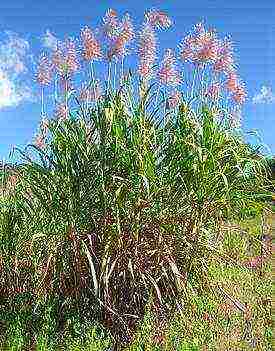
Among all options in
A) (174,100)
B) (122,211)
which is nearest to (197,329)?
(122,211)

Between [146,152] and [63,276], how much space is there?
141 cm

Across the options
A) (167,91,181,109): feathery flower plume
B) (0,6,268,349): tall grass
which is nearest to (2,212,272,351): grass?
(0,6,268,349): tall grass

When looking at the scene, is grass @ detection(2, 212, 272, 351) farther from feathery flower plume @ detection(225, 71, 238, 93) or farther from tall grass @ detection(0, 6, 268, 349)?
feathery flower plume @ detection(225, 71, 238, 93)

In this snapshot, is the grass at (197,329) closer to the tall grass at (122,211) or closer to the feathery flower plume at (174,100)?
the tall grass at (122,211)

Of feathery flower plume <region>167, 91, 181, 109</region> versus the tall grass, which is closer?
the tall grass

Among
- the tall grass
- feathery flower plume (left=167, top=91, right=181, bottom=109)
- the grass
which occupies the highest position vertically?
feathery flower plume (left=167, top=91, right=181, bottom=109)

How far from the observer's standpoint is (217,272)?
6.97 m

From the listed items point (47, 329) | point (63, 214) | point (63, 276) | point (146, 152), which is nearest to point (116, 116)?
point (146, 152)

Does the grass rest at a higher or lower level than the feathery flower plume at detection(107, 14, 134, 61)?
lower

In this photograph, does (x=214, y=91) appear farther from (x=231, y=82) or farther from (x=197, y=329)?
(x=197, y=329)

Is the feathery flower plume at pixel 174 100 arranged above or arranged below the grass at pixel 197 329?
above

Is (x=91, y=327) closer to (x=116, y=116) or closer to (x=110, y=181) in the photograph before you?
(x=110, y=181)

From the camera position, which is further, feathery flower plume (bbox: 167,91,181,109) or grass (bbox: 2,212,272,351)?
feathery flower plume (bbox: 167,91,181,109)

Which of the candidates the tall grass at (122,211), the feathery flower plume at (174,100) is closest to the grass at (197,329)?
the tall grass at (122,211)
